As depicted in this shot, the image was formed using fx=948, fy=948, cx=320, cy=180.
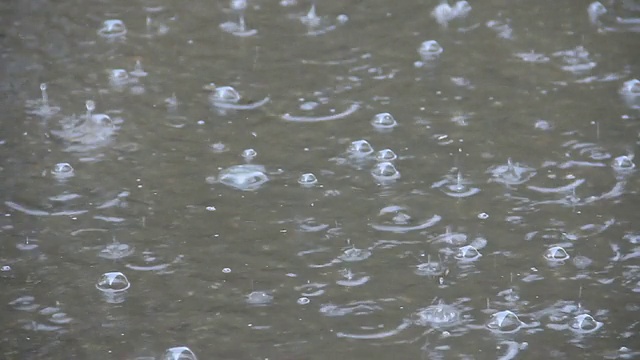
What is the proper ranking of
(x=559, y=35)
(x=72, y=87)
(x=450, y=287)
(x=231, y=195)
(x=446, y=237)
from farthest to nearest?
(x=559, y=35)
(x=72, y=87)
(x=231, y=195)
(x=446, y=237)
(x=450, y=287)

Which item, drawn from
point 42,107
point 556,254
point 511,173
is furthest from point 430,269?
point 42,107

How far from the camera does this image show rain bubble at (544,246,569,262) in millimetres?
1740

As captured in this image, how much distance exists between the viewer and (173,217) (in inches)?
72.7

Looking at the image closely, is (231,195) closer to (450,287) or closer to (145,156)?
(145,156)

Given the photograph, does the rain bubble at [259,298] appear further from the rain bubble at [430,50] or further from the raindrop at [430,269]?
the rain bubble at [430,50]

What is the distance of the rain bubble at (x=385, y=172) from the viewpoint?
1956mm

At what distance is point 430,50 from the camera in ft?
7.84

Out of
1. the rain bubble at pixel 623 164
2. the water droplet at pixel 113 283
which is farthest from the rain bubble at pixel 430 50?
the water droplet at pixel 113 283

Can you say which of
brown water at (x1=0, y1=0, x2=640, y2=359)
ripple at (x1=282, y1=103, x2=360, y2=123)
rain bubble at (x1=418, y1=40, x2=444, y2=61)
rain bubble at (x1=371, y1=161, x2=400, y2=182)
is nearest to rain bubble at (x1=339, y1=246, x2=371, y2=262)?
brown water at (x1=0, y1=0, x2=640, y2=359)

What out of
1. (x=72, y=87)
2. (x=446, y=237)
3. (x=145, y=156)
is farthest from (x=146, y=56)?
(x=446, y=237)

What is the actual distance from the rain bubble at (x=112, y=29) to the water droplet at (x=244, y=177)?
27.7 inches

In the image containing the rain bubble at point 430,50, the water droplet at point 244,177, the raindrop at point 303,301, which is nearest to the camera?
the raindrop at point 303,301

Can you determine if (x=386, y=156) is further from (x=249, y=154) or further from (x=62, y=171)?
(x=62, y=171)

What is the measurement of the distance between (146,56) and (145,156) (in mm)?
450
